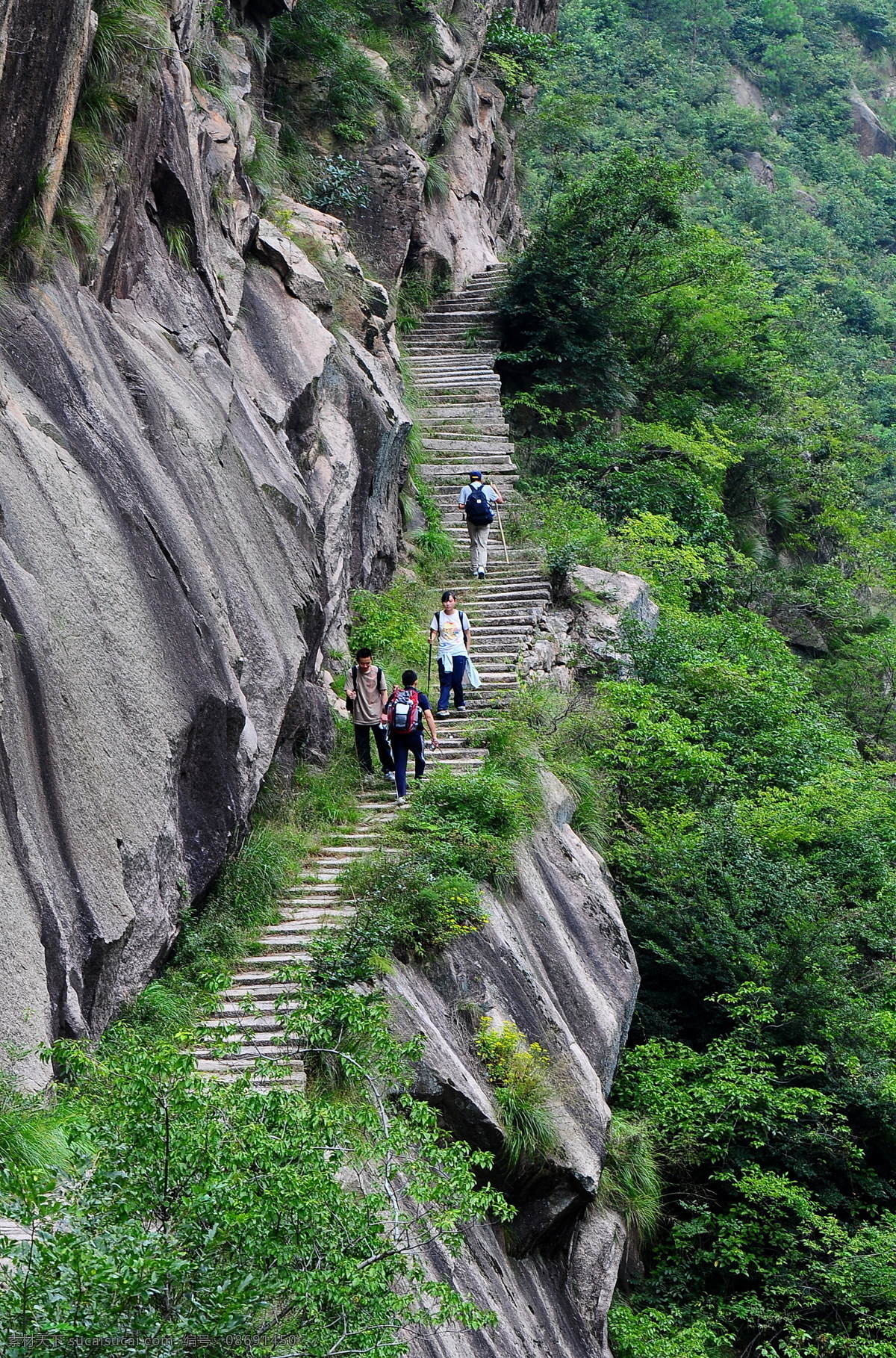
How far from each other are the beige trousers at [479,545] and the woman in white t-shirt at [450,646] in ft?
12.7

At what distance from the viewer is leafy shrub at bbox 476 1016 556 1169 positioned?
980 centimetres

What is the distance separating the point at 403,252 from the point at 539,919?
14941mm

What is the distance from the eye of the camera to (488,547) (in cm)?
2044

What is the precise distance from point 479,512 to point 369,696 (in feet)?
18.8

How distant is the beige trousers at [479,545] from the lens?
18.5m

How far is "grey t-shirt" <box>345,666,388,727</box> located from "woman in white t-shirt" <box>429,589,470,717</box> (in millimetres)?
1629

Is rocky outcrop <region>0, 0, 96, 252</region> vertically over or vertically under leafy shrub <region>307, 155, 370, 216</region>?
over

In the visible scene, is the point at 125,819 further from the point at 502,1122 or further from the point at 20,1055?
the point at 502,1122

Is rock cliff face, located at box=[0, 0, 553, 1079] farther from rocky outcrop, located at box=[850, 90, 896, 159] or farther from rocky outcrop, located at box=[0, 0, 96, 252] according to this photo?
rocky outcrop, located at box=[850, 90, 896, 159]

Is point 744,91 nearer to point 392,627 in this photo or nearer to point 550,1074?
point 392,627

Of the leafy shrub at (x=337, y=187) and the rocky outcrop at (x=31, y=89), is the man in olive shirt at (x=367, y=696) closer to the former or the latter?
the rocky outcrop at (x=31, y=89)

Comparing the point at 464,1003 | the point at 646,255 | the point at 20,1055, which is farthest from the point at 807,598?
the point at 20,1055

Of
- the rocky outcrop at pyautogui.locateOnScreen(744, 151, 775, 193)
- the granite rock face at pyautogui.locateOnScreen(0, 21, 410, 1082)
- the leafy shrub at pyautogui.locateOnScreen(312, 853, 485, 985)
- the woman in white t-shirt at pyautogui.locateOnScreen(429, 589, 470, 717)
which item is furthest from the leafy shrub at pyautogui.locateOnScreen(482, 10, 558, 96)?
the rocky outcrop at pyautogui.locateOnScreen(744, 151, 775, 193)

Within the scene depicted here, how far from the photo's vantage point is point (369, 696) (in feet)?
42.1
